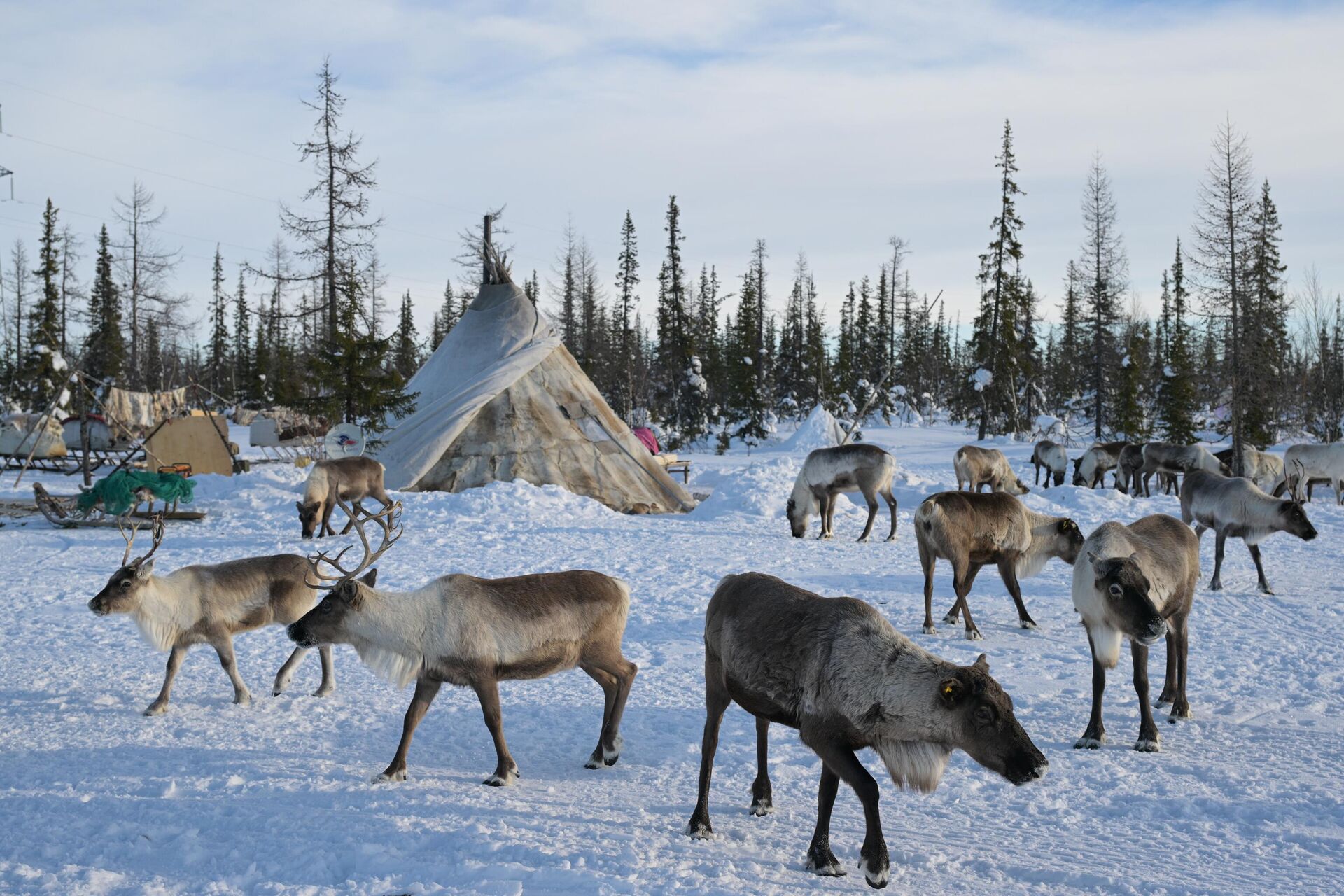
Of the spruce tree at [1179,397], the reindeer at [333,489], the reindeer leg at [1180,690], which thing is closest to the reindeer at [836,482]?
the reindeer at [333,489]

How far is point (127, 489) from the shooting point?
16.2 meters

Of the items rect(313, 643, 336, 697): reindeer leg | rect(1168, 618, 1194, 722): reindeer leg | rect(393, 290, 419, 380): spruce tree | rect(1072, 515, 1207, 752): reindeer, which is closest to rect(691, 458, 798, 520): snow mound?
rect(1072, 515, 1207, 752): reindeer

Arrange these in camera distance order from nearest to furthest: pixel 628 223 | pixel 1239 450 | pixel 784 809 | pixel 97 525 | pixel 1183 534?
1. pixel 784 809
2. pixel 1183 534
3. pixel 97 525
4. pixel 1239 450
5. pixel 628 223

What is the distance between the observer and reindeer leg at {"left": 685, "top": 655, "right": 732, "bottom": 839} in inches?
192

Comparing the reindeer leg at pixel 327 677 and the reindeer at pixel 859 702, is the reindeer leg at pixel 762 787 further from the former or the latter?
the reindeer leg at pixel 327 677

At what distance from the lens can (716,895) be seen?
13.9 feet

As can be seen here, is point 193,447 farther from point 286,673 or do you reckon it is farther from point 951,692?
point 951,692

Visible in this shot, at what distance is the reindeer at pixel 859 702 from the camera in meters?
4.18

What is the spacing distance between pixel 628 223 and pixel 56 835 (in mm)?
50618

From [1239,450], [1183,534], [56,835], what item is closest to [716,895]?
[56,835]

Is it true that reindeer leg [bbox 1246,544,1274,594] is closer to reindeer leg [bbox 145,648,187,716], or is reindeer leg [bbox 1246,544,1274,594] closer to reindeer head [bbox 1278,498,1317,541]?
reindeer head [bbox 1278,498,1317,541]

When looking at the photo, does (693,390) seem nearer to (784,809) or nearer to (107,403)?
(107,403)

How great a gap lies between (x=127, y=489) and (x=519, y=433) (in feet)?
23.6

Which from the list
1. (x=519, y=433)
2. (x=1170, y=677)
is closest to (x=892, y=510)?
(x=519, y=433)
